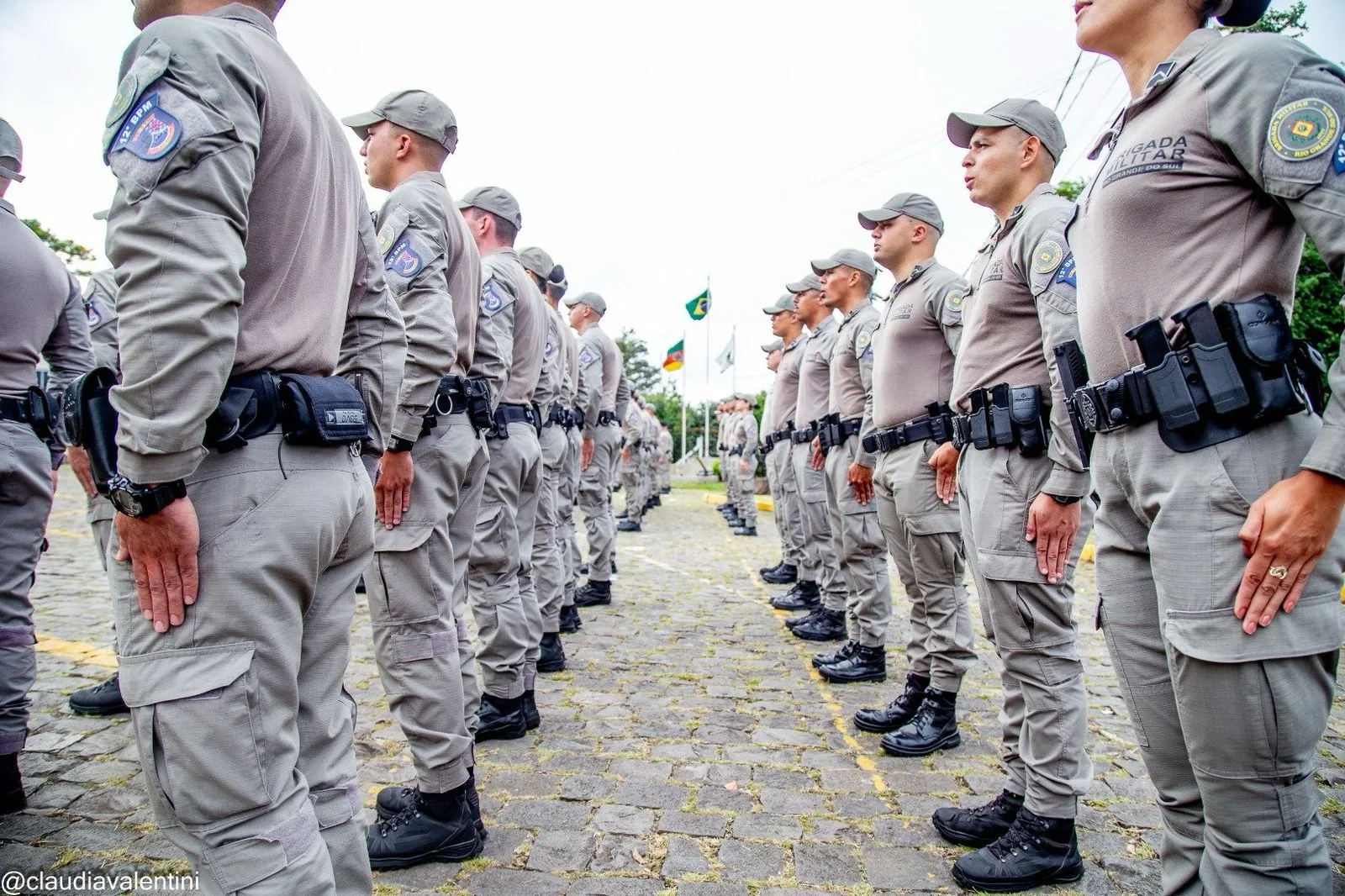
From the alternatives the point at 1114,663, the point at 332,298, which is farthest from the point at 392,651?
the point at 1114,663

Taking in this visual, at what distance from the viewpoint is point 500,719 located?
383 centimetres

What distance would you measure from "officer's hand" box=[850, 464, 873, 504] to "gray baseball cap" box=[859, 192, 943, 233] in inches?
57.3

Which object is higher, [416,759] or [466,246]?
[466,246]

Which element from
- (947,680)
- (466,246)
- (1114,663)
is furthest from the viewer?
(947,680)

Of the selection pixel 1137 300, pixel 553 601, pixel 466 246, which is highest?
pixel 466 246

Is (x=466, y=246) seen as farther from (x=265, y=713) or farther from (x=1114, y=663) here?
(x=1114, y=663)

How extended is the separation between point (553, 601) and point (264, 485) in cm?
367

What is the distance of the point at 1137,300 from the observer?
1.79 m

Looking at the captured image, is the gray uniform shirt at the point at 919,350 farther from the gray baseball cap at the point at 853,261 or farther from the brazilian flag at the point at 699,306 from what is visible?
the brazilian flag at the point at 699,306

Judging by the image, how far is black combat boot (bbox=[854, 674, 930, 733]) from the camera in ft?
13.1

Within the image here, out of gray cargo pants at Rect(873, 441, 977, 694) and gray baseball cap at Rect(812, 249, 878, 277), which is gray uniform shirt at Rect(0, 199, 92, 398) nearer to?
gray cargo pants at Rect(873, 441, 977, 694)

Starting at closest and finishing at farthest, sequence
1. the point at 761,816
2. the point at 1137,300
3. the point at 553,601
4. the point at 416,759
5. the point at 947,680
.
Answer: the point at 1137,300
the point at 416,759
the point at 761,816
the point at 947,680
the point at 553,601

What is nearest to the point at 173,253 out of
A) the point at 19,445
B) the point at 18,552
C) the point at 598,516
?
the point at 19,445

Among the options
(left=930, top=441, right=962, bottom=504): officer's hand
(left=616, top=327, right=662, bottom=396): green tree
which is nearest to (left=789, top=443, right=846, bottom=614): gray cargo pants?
(left=930, top=441, right=962, bottom=504): officer's hand
